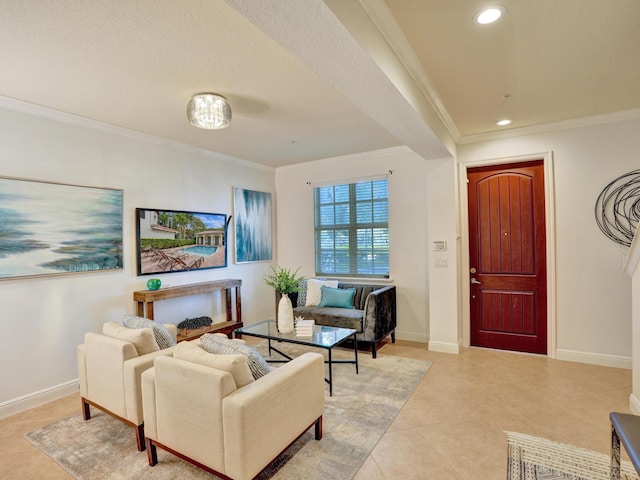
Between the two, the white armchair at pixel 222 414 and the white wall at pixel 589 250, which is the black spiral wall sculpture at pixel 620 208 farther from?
the white armchair at pixel 222 414

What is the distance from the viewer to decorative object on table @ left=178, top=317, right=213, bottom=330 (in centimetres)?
408

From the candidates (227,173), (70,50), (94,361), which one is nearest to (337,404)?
(94,361)

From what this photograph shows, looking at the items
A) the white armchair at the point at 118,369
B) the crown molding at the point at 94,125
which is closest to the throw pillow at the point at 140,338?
the white armchair at the point at 118,369

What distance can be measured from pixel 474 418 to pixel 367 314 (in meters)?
1.57

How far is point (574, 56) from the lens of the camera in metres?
2.34

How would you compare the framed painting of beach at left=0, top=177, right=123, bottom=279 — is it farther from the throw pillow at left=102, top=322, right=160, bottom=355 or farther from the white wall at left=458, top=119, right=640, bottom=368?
the white wall at left=458, top=119, right=640, bottom=368

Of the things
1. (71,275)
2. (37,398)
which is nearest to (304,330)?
(71,275)

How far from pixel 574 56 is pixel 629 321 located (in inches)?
107

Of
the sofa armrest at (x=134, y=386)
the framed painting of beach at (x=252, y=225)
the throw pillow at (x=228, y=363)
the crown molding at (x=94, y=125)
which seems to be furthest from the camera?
the framed painting of beach at (x=252, y=225)

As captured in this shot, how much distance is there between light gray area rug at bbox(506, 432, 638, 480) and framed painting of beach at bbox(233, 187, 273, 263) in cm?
391

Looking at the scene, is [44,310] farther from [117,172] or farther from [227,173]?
[227,173]

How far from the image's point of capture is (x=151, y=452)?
2.07 meters

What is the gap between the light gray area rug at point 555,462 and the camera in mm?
1920

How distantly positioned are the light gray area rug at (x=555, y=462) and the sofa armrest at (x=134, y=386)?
2.26 meters
